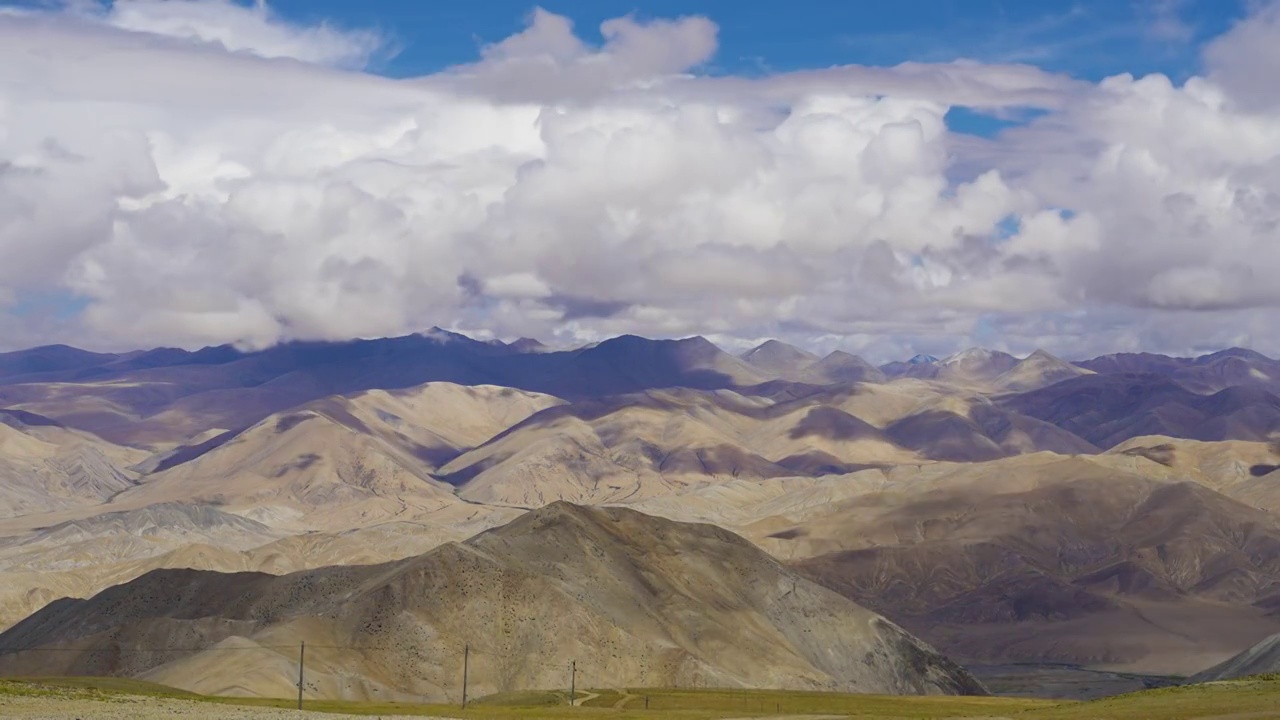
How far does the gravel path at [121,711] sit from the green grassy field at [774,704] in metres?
4.38

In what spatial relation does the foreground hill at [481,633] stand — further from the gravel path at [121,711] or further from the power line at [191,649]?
the gravel path at [121,711]

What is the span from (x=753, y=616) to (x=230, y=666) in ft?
250

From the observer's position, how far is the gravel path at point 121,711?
76312 mm

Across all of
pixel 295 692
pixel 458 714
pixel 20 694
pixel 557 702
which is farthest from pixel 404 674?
pixel 20 694

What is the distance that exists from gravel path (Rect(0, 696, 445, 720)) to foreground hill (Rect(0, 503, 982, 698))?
4732cm

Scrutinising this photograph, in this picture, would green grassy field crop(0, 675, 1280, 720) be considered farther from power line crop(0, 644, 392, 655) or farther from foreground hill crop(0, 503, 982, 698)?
power line crop(0, 644, 392, 655)

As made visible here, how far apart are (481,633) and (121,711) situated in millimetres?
87777

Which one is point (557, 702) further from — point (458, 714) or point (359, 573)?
point (359, 573)

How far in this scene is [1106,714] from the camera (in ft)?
274

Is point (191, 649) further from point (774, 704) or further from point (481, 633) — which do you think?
point (774, 704)

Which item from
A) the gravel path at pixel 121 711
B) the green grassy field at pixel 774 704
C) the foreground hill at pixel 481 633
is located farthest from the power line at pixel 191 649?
the gravel path at pixel 121 711

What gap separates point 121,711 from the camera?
80.1 meters

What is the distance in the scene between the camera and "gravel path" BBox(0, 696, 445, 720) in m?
76.3

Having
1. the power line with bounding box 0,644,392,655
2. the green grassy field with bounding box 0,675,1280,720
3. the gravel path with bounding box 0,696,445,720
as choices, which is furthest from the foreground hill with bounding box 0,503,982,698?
the gravel path with bounding box 0,696,445,720
